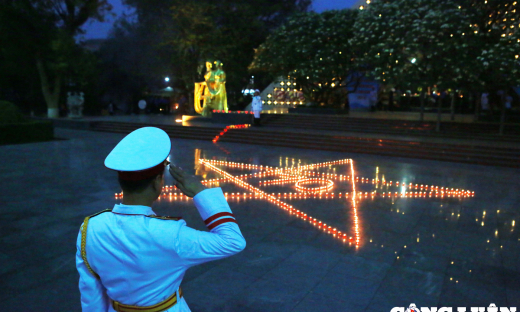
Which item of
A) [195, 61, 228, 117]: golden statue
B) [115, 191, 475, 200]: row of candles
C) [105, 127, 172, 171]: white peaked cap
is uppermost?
[195, 61, 228, 117]: golden statue

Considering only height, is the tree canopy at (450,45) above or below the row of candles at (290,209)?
above

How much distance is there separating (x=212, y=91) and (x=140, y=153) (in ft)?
65.0

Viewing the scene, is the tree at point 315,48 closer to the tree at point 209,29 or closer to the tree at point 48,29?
the tree at point 209,29

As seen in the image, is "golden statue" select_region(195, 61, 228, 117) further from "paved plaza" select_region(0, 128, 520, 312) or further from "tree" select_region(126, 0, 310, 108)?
"paved plaza" select_region(0, 128, 520, 312)

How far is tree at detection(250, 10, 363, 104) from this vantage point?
68.6 ft

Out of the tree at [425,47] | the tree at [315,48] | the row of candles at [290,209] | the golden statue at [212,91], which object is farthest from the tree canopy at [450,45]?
the row of candles at [290,209]

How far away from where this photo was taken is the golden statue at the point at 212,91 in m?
20.4

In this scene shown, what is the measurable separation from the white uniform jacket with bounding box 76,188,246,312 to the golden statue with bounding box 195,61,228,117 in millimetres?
19125

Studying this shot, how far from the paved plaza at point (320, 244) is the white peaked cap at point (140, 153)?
2396 millimetres

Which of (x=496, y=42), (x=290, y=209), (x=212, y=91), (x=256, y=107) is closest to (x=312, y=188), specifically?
(x=290, y=209)

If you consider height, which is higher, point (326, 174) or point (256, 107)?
point (256, 107)

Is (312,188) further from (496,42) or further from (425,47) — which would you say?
(496,42)

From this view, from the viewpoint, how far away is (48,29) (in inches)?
867

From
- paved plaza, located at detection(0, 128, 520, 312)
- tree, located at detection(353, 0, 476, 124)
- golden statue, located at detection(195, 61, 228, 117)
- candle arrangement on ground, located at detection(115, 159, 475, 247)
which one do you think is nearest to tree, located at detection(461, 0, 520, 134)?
tree, located at detection(353, 0, 476, 124)
